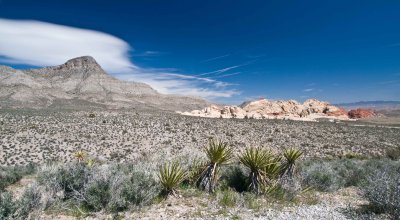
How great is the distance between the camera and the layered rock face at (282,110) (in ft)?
234

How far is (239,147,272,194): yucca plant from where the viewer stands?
9594 mm

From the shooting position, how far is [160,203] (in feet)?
27.9

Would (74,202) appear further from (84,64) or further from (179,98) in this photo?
(84,64)

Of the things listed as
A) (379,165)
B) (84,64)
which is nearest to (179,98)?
(84,64)

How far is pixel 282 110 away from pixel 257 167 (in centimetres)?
7352

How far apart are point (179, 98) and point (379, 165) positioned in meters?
125

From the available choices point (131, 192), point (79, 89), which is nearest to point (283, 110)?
point (79, 89)

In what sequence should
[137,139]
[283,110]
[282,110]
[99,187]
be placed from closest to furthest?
[99,187], [137,139], [282,110], [283,110]

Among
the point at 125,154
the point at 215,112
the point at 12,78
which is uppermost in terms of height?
the point at 12,78

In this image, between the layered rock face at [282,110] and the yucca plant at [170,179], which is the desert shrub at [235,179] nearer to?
the yucca plant at [170,179]

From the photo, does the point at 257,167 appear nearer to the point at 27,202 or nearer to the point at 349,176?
the point at 349,176

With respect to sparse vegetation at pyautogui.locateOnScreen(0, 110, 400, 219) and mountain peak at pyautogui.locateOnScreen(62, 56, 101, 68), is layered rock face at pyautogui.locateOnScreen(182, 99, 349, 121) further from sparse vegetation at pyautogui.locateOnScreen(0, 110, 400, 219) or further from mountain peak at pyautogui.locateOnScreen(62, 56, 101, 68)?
mountain peak at pyautogui.locateOnScreen(62, 56, 101, 68)

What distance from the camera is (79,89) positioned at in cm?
11512

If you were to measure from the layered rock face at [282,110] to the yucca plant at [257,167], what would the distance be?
Result: 57743 mm
